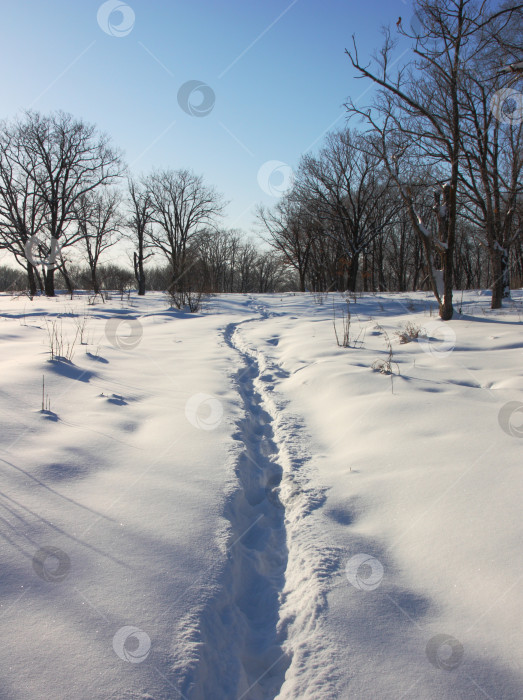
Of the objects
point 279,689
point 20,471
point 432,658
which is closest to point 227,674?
point 279,689

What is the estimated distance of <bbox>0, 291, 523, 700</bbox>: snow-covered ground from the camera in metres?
1.50

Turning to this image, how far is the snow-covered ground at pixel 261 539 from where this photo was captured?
150 centimetres

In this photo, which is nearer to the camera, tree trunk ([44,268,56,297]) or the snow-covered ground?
the snow-covered ground

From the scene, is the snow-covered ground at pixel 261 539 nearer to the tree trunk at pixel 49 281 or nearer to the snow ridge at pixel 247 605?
the snow ridge at pixel 247 605

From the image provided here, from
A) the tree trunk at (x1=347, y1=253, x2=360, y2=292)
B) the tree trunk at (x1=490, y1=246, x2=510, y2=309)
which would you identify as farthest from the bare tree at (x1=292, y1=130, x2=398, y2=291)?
the tree trunk at (x1=490, y1=246, x2=510, y2=309)

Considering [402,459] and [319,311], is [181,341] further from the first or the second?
[319,311]

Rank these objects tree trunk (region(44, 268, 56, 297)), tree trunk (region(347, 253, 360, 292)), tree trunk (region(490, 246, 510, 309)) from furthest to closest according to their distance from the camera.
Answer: tree trunk (region(347, 253, 360, 292)) < tree trunk (region(44, 268, 56, 297)) < tree trunk (region(490, 246, 510, 309))

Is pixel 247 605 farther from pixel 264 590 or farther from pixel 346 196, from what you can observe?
pixel 346 196

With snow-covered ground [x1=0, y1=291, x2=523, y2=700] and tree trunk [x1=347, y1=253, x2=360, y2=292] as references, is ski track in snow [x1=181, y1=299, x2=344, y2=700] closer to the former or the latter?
snow-covered ground [x1=0, y1=291, x2=523, y2=700]

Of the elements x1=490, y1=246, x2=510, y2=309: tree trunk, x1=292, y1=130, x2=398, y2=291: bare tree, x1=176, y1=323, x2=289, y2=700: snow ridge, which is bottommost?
x1=176, y1=323, x2=289, y2=700: snow ridge

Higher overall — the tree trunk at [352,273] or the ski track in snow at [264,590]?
the tree trunk at [352,273]

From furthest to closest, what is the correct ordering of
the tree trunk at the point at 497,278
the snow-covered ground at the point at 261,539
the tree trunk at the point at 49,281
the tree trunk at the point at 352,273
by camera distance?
the tree trunk at the point at 352,273
the tree trunk at the point at 49,281
the tree trunk at the point at 497,278
the snow-covered ground at the point at 261,539

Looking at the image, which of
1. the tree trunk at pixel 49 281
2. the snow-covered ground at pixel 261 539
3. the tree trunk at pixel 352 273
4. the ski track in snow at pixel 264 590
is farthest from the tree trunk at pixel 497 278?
the tree trunk at pixel 49 281

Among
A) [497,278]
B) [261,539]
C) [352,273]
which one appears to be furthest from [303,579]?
[352,273]
